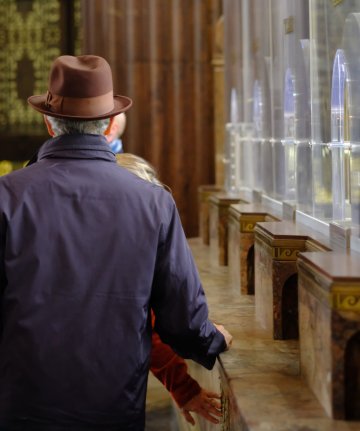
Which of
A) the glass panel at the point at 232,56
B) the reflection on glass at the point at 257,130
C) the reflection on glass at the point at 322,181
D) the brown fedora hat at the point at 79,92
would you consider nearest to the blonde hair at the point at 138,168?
the brown fedora hat at the point at 79,92

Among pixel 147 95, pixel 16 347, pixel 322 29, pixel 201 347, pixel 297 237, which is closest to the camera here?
pixel 16 347

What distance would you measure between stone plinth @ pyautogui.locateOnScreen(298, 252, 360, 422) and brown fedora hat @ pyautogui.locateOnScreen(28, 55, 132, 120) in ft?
2.35

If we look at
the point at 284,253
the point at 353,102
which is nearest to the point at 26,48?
the point at 284,253

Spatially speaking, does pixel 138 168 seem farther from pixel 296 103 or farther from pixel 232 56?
pixel 232 56

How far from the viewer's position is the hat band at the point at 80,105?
243cm

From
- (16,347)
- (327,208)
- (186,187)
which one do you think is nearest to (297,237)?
(327,208)

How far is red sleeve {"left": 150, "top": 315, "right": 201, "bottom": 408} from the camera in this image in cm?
275

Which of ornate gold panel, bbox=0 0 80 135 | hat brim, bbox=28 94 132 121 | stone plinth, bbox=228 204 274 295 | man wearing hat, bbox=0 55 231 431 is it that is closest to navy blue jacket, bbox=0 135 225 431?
man wearing hat, bbox=0 55 231 431

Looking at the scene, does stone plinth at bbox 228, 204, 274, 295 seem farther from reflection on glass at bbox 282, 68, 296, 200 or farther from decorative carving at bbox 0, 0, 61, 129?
decorative carving at bbox 0, 0, 61, 129

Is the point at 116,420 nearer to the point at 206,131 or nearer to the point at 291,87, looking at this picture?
the point at 291,87

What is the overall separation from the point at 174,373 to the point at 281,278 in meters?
0.52

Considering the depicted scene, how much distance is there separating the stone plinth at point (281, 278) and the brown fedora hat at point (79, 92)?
2.66ft

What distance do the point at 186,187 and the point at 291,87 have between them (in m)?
3.90

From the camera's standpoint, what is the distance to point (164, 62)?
759cm
